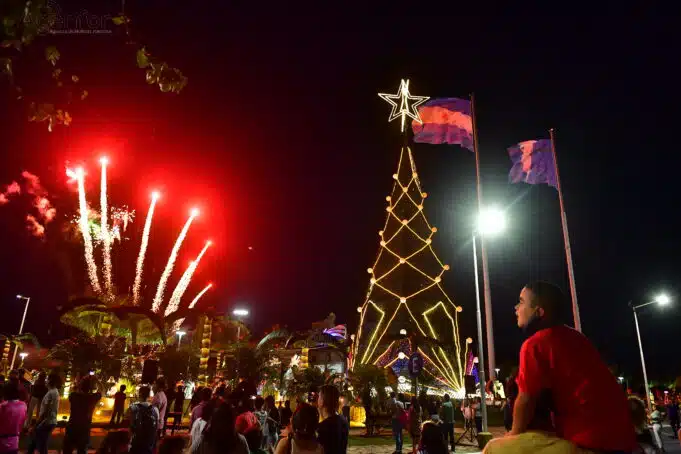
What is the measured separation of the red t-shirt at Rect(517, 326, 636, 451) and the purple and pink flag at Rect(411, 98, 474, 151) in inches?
725

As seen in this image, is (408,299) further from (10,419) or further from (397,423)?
(10,419)

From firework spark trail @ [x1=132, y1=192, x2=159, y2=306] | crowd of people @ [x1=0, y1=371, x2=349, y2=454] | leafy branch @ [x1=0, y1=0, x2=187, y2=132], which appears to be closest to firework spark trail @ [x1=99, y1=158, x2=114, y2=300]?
firework spark trail @ [x1=132, y1=192, x2=159, y2=306]

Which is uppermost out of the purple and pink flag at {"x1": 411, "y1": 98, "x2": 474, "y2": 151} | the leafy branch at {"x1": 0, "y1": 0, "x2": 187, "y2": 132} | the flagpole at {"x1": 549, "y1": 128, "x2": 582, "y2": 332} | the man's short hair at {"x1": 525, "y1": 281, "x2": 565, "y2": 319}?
the purple and pink flag at {"x1": 411, "y1": 98, "x2": 474, "y2": 151}

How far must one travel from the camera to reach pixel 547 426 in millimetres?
2959

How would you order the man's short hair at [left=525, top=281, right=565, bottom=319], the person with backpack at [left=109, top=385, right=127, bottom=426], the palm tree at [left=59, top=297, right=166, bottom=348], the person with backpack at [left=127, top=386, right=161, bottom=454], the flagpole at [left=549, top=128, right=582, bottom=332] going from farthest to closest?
the palm tree at [left=59, top=297, right=166, bottom=348]
the flagpole at [left=549, top=128, right=582, bottom=332]
the person with backpack at [left=109, top=385, right=127, bottom=426]
the person with backpack at [left=127, top=386, right=161, bottom=454]
the man's short hair at [left=525, top=281, right=565, bottom=319]

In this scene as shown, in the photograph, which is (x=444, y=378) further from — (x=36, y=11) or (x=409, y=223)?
(x=36, y=11)

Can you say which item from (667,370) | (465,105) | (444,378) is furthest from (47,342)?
(667,370)

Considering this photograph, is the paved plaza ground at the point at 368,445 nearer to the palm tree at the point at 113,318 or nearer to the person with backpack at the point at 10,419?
the person with backpack at the point at 10,419

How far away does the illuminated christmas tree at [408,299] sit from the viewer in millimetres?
30266

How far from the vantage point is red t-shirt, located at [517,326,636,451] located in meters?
2.82

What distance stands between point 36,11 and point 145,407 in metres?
6.85

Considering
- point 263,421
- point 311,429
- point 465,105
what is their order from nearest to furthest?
point 311,429
point 263,421
point 465,105

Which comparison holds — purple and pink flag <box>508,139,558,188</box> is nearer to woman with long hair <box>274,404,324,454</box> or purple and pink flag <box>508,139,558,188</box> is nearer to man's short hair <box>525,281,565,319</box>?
woman with long hair <box>274,404,324,454</box>

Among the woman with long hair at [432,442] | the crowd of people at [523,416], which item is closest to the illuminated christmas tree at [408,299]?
the woman with long hair at [432,442]
